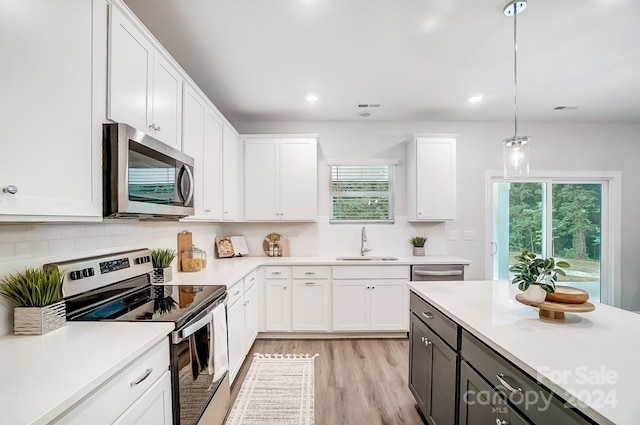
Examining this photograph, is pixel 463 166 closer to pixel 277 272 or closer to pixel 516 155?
pixel 516 155

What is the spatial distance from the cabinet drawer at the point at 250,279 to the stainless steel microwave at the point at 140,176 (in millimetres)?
1066

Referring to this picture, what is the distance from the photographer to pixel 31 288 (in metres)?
1.21

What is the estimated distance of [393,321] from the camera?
3449 mm

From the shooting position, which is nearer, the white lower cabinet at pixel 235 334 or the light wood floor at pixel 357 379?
the light wood floor at pixel 357 379

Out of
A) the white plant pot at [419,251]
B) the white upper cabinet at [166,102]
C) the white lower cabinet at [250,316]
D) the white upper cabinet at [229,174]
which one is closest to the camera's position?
the white upper cabinet at [166,102]

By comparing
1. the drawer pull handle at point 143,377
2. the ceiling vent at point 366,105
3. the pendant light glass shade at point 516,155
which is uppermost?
the ceiling vent at point 366,105

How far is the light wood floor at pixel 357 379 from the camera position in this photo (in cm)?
214

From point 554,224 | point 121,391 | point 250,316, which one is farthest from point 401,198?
point 121,391

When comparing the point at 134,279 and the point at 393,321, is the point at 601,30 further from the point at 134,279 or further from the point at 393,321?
the point at 134,279

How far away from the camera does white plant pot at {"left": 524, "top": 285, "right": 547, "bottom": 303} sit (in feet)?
4.74

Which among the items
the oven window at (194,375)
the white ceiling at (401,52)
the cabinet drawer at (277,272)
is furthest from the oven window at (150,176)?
the cabinet drawer at (277,272)

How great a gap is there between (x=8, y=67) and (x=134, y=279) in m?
1.42

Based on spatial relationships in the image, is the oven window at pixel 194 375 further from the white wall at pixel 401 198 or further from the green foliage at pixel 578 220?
the green foliage at pixel 578 220

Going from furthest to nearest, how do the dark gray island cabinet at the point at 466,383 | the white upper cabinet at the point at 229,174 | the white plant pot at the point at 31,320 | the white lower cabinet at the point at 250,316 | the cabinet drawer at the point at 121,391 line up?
the white upper cabinet at the point at 229,174 < the white lower cabinet at the point at 250,316 < the white plant pot at the point at 31,320 < the dark gray island cabinet at the point at 466,383 < the cabinet drawer at the point at 121,391
